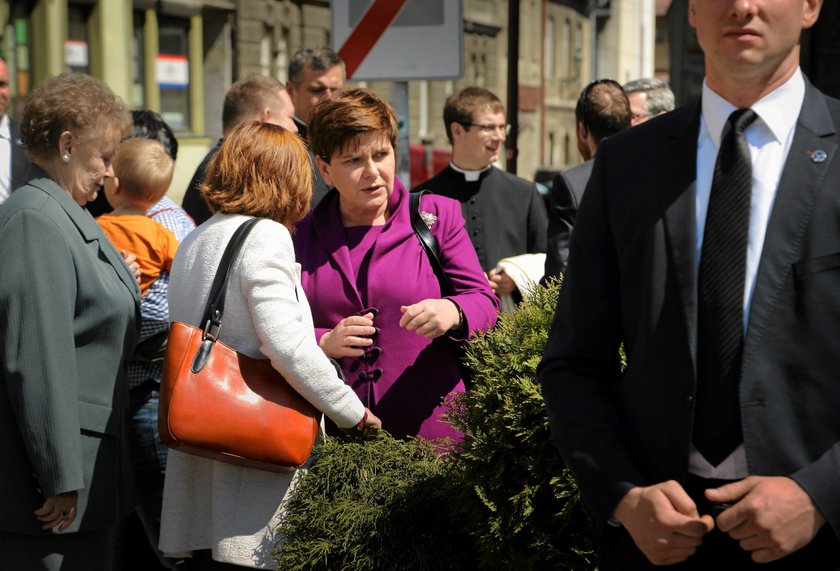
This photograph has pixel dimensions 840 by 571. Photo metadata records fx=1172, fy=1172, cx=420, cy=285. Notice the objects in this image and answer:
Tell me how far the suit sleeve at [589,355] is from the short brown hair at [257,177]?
1.47 m

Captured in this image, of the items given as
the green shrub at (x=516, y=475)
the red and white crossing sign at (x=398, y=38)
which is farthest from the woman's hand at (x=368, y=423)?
the red and white crossing sign at (x=398, y=38)

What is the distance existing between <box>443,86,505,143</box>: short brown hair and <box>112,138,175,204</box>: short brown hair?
1.91 meters

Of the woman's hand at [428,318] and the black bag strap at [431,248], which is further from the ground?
the black bag strap at [431,248]

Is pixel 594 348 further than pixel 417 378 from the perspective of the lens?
No

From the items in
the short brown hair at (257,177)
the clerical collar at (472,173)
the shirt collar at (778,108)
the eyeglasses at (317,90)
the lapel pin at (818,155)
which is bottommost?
the clerical collar at (472,173)

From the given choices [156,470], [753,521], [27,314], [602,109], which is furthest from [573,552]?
[602,109]

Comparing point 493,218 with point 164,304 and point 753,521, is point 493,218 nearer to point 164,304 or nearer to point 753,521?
point 164,304

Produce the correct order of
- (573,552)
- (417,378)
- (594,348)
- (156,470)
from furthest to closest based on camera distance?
(156,470), (417,378), (573,552), (594,348)

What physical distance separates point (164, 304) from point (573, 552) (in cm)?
246

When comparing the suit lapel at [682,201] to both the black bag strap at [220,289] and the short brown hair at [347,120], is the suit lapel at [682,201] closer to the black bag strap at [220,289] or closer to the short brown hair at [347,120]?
the black bag strap at [220,289]

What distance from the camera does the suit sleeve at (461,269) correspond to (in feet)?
13.2

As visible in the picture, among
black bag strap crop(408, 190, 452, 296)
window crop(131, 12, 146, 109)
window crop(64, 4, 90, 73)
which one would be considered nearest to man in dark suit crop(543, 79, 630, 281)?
black bag strap crop(408, 190, 452, 296)

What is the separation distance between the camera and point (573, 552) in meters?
3.24

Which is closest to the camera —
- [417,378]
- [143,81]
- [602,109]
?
[417,378]
